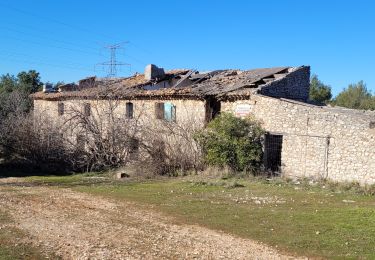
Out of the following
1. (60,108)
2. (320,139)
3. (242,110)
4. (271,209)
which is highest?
(242,110)

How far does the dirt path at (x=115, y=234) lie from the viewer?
8.77 meters

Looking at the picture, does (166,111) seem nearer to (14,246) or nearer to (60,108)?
(60,108)

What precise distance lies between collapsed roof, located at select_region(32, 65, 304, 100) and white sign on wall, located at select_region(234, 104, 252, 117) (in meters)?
0.60

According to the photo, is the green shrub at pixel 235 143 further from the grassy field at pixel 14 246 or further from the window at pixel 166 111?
the grassy field at pixel 14 246

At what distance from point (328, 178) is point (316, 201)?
14.4ft

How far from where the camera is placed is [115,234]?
33.4 ft

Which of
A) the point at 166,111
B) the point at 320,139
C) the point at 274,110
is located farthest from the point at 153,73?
the point at 320,139

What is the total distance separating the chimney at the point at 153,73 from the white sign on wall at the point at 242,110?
9107mm

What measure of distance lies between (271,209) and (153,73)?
18.7m

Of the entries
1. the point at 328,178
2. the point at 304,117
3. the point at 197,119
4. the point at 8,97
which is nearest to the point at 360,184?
the point at 328,178

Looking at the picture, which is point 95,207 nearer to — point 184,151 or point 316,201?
point 316,201

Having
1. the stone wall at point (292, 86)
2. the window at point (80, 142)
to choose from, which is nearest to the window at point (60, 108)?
the window at point (80, 142)

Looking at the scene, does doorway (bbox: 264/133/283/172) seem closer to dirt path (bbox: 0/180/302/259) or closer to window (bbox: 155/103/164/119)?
window (bbox: 155/103/164/119)

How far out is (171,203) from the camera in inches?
565
